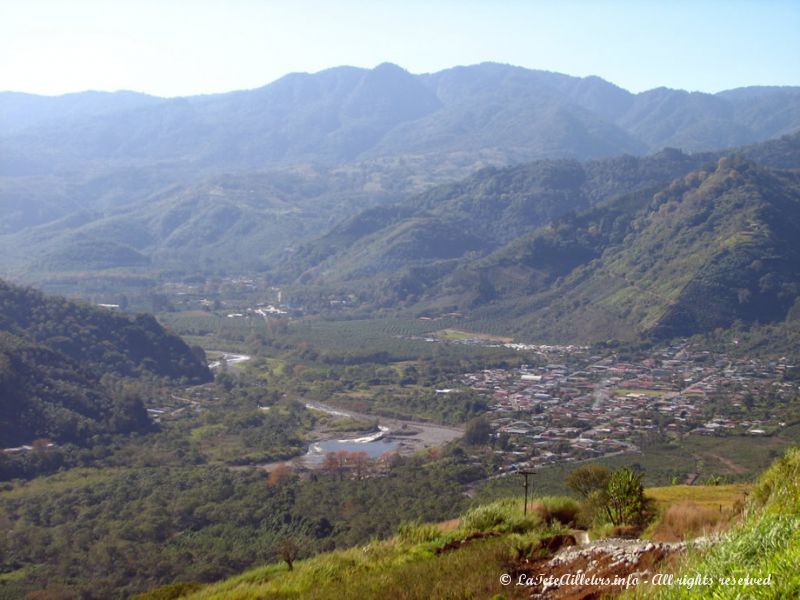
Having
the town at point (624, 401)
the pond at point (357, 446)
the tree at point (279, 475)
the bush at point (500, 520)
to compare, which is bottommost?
the pond at point (357, 446)

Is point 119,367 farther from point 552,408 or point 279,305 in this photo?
point 279,305

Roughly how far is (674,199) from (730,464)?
69.2 metres

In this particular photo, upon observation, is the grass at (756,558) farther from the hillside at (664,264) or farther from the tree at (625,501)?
the hillside at (664,264)

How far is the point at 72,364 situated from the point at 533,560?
4259cm

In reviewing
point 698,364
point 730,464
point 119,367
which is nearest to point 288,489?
point 730,464

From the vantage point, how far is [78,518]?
28.2 meters

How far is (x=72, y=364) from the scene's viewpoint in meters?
47.9

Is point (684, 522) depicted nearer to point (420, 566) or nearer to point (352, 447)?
point (420, 566)

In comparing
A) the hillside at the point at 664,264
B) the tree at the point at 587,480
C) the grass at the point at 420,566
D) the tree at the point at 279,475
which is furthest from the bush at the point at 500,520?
the hillside at the point at 664,264

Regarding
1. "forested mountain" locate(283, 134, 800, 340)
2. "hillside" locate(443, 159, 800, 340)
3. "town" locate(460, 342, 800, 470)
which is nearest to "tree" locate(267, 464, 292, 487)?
"town" locate(460, 342, 800, 470)

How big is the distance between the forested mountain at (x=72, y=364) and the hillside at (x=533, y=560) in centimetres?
2800

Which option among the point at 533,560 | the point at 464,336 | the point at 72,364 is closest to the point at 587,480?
the point at 533,560

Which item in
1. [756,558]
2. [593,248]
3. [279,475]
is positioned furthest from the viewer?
[593,248]

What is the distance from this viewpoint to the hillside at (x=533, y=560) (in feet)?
22.5
